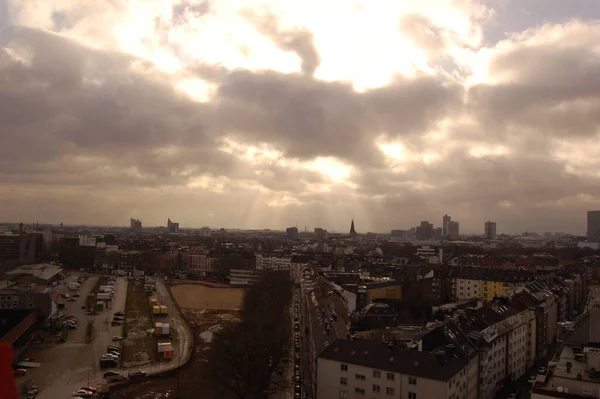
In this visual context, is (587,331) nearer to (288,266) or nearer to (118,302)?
(118,302)

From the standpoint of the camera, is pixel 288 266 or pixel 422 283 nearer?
pixel 422 283

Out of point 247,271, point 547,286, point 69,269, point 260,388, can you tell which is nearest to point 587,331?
point 260,388

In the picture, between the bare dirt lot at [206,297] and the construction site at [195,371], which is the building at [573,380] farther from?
the bare dirt lot at [206,297]

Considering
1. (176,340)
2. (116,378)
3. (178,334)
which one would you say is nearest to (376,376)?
(116,378)

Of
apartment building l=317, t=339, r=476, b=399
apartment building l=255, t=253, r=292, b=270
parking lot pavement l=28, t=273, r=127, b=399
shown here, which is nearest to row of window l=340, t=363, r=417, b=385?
apartment building l=317, t=339, r=476, b=399

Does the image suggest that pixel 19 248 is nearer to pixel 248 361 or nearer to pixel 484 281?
pixel 484 281

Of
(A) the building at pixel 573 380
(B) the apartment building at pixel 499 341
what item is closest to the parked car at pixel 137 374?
(B) the apartment building at pixel 499 341
